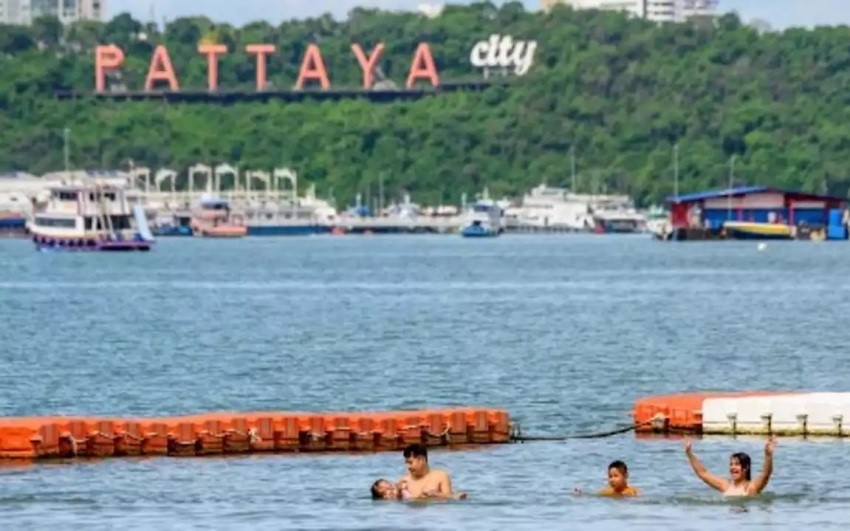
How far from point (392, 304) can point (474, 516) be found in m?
93.4

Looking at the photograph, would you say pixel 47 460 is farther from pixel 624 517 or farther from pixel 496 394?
pixel 496 394

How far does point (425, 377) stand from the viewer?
9762 cm

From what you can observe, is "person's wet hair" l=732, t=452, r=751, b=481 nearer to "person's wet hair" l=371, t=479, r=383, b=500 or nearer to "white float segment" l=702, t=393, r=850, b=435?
"person's wet hair" l=371, t=479, r=383, b=500

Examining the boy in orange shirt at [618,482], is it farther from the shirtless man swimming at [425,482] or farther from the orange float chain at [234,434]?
the orange float chain at [234,434]

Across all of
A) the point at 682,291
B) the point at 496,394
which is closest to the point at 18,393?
the point at 496,394

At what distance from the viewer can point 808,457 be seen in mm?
68750

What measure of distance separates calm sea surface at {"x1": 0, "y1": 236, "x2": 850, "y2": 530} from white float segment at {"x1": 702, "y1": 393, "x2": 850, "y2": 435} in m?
0.66

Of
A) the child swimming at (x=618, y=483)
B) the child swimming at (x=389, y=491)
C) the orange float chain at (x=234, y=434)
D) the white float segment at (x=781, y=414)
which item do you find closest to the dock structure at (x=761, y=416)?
the white float segment at (x=781, y=414)

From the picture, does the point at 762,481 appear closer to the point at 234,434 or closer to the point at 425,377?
the point at 234,434

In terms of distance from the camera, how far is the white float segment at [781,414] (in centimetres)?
7188

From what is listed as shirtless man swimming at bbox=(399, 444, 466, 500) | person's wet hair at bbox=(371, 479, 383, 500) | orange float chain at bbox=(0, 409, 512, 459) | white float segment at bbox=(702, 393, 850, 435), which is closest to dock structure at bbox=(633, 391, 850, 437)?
white float segment at bbox=(702, 393, 850, 435)

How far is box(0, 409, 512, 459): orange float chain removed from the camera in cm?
6900

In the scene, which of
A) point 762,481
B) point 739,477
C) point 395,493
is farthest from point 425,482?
point 762,481

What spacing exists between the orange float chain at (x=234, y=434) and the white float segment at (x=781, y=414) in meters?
5.08
